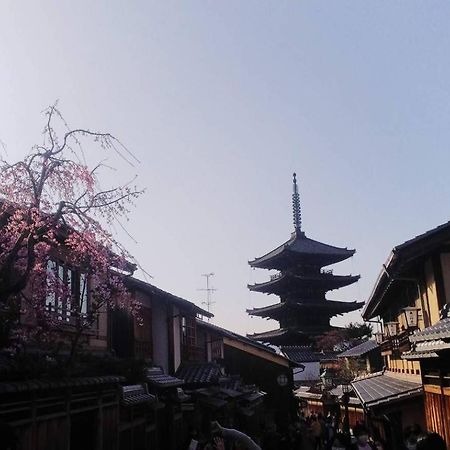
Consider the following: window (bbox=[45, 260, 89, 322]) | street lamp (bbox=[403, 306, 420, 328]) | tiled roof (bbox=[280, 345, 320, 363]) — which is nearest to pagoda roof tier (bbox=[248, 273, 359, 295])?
tiled roof (bbox=[280, 345, 320, 363])

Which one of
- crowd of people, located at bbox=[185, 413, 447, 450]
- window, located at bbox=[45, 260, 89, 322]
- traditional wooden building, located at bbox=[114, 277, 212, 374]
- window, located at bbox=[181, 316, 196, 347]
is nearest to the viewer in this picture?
crowd of people, located at bbox=[185, 413, 447, 450]

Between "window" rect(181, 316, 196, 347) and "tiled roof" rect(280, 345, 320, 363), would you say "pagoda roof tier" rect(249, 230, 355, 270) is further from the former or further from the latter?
"window" rect(181, 316, 196, 347)

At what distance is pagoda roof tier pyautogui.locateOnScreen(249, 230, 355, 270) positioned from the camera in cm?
5338

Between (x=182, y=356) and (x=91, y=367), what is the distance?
1117 cm

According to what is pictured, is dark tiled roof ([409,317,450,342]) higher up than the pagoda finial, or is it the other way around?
the pagoda finial

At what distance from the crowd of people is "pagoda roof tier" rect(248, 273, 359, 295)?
29.3m

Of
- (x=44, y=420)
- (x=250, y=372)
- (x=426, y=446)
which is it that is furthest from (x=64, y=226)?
(x=250, y=372)

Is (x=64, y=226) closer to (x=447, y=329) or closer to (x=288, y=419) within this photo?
(x=447, y=329)

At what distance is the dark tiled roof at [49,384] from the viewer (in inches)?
270

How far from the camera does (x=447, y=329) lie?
857cm

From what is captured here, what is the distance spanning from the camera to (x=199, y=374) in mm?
21000

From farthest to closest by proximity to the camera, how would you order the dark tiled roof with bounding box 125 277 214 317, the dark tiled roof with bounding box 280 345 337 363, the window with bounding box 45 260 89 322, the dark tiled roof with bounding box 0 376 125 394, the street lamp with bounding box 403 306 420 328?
the dark tiled roof with bounding box 280 345 337 363 → the dark tiled roof with bounding box 125 277 214 317 → the street lamp with bounding box 403 306 420 328 → the window with bounding box 45 260 89 322 → the dark tiled roof with bounding box 0 376 125 394

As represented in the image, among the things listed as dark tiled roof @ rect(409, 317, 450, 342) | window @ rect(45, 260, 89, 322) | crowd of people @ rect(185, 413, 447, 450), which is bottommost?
crowd of people @ rect(185, 413, 447, 450)

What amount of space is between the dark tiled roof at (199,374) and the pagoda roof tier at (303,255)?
31.1 meters
